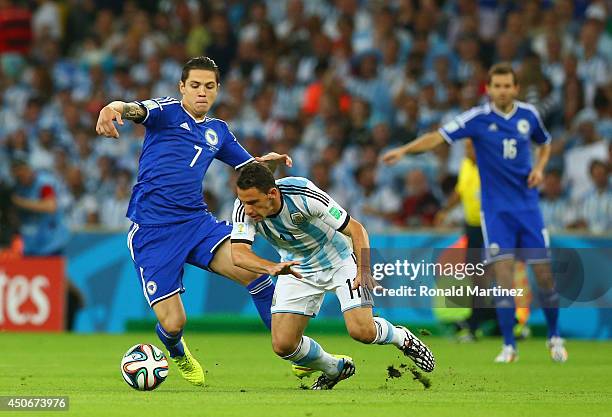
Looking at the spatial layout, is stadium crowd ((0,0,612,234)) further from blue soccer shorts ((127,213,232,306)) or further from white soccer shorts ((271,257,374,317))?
white soccer shorts ((271,257,374,317))

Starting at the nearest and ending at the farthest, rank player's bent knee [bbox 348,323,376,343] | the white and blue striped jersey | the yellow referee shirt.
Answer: the white and blue striped jersey → player's bent knee [bbox 348,323,376,343] → the yellow referee shirt

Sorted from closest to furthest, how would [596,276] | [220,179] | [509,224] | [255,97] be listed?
[509,224] → [596,276] → [220,179] → [255,97]

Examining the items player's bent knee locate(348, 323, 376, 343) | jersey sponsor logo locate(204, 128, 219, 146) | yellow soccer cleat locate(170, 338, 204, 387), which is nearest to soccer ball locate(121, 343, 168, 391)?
yellow soccer cleat locate(170, 338, 204, 387)

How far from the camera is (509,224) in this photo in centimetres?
1269

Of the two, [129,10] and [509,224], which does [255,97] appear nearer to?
[129,10]

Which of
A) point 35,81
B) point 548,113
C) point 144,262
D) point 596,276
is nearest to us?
point 144,262

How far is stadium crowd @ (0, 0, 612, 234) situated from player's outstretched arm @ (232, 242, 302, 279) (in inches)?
315

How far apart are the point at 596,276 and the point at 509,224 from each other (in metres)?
1.96

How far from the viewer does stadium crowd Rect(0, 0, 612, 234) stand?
17656 millimetres

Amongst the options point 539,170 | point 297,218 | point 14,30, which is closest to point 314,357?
point 297,218

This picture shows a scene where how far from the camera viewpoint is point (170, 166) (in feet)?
33.3

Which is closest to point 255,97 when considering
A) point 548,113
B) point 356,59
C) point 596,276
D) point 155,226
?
point 356,59

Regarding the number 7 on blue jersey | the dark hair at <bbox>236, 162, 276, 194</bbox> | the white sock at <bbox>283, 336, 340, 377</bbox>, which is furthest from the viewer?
the number 7 on blue jersey

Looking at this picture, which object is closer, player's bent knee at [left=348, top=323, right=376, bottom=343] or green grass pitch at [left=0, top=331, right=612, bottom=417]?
green grass pitch at [left=0, top=331, right=612, bottom=417]
